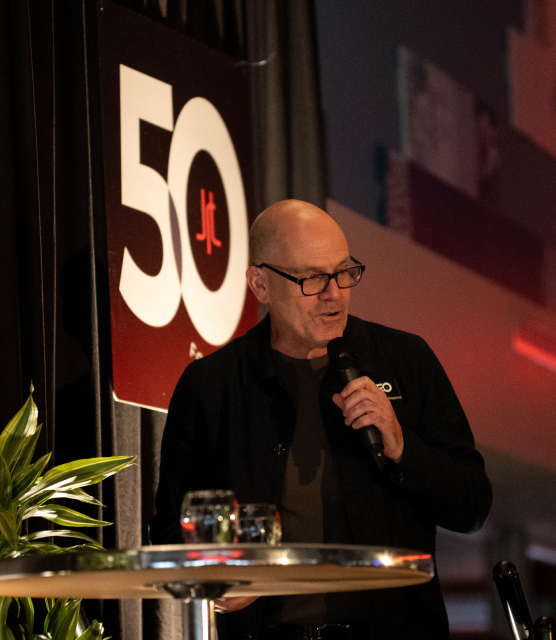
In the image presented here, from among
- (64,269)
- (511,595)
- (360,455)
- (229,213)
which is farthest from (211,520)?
(229,213)

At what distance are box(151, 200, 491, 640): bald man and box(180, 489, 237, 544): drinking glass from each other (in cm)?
49

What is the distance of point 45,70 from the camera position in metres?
2.59

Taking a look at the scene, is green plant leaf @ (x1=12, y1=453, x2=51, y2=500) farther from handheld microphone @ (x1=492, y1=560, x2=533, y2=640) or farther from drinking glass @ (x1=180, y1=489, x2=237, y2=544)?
handheld microphone @ (x1=492, y1=560, x2=533, y2=640)

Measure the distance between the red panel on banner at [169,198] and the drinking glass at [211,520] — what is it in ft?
5.00

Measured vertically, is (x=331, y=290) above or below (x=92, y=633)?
above

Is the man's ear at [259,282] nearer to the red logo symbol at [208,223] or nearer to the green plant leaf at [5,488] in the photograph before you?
the green plant leaf at [5,488]

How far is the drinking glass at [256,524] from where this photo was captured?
1.08 meters

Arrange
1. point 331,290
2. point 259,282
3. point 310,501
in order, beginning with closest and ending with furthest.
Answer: point 310,501
point 331,290
point 259,282

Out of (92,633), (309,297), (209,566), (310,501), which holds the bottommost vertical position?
(92,633)

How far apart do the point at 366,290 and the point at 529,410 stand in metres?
0.83

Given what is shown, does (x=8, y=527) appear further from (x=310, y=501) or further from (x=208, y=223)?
(x=208, y=223)

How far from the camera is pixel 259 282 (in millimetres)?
2115

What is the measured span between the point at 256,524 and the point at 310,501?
0.70 m

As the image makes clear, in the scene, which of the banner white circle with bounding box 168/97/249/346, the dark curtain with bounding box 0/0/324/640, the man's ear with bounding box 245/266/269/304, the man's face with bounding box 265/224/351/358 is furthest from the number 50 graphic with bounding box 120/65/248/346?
the man's face with bounding box 265/224/351/358
